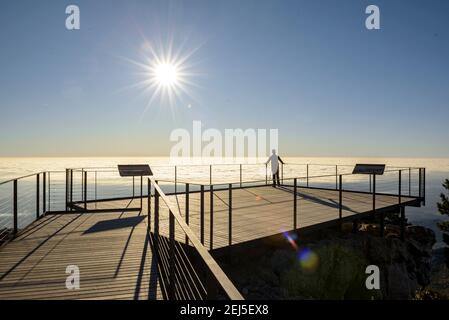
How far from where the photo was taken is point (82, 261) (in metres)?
4.63

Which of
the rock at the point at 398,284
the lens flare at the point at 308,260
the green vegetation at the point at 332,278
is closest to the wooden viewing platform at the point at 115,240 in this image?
the lens flare at the point at 308,260

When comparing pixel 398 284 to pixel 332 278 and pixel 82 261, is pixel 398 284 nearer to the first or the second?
pixel 332 278

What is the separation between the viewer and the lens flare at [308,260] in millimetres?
7219

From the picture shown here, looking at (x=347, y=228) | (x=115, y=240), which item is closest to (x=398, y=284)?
(x=347, y=228)

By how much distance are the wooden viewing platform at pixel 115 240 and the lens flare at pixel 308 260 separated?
2.42 feet

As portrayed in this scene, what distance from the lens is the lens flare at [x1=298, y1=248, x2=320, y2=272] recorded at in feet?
23.7

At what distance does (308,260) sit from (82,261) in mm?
5202

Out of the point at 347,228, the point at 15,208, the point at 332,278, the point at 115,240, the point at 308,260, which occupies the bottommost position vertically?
the point at 332,278

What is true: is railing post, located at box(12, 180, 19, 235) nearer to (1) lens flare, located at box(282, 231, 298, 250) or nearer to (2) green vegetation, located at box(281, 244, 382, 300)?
(1) lens flare, located at box(282, 231, 298, 250)

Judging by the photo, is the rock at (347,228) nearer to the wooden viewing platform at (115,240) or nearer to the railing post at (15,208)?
the wooden viewing platform at (115,240)
